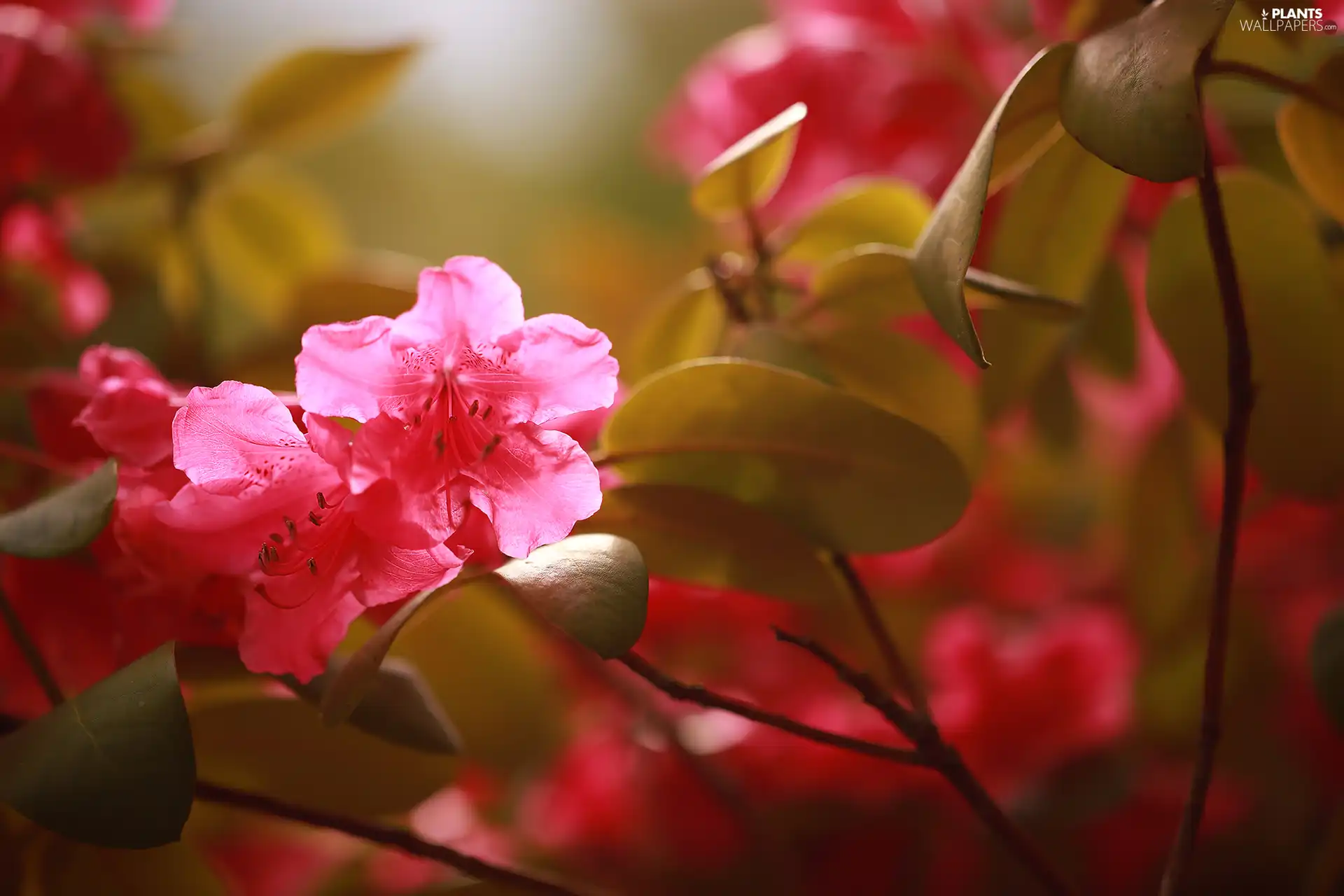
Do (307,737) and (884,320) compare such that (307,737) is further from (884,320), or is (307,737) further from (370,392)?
(884,320)

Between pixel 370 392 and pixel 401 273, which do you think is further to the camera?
pixel 401 273

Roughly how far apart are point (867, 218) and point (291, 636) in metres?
0.39

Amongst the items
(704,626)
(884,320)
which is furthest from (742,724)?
(884,320)

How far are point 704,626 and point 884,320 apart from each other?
1.43 ft

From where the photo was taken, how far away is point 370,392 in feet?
1.49

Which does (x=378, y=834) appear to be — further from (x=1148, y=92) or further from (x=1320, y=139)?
(x=1320, y=139)

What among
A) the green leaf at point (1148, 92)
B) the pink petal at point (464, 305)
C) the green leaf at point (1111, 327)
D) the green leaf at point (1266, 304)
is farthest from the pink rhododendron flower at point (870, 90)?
the pink petal at point (464, 305)

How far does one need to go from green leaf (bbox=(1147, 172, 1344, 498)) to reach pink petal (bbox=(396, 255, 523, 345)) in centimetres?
35

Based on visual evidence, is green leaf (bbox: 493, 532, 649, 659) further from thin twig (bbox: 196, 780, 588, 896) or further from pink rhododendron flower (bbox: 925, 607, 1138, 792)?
pink rhododendron flower (bbox: 925, 607, 1138, 792)

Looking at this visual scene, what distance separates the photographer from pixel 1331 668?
0.57 meters

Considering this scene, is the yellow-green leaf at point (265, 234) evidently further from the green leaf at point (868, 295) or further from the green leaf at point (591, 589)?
the green leaf at point (591, 589)

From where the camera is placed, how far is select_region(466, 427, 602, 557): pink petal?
447 mm

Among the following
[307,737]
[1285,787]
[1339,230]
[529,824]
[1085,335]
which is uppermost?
[1339,230]

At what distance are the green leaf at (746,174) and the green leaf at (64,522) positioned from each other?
319mm
